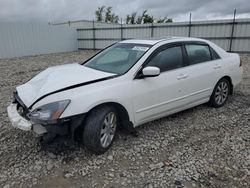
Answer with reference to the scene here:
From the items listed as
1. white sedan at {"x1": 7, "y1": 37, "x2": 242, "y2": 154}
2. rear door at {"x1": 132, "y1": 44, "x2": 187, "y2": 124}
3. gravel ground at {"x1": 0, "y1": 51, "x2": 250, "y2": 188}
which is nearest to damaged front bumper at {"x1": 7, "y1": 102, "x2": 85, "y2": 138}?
white sedan at {"x1": 7, "y1": 37, "x2": 242, "y2": 154}

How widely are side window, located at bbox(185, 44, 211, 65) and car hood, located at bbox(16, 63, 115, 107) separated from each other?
157 centimetres

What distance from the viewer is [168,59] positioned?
3203mm

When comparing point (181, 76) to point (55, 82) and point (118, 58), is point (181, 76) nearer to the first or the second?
point (118, 58)

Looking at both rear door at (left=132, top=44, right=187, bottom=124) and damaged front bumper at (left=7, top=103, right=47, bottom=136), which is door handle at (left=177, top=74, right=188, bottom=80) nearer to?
rear door at (left=132, top=44, right=187, bottom=124)

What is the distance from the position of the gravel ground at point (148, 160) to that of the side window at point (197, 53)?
109 cm

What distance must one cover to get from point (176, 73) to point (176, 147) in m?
1.12

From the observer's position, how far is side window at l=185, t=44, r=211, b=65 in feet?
11.6

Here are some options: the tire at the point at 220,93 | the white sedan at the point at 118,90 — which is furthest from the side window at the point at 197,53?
the tire at the point at 220,93

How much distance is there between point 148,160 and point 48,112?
1318mm

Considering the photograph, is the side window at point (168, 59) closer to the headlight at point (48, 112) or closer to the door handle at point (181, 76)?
the door handle at point (181, 76)

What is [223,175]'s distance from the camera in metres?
2.27

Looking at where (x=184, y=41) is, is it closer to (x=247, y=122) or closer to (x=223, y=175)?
(x=247, y=122)

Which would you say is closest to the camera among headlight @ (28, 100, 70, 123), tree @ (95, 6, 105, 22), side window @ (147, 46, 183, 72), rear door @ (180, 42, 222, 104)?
headlight @ (28, 100, 70, 123)

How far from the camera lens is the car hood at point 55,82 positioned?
2.43 m
